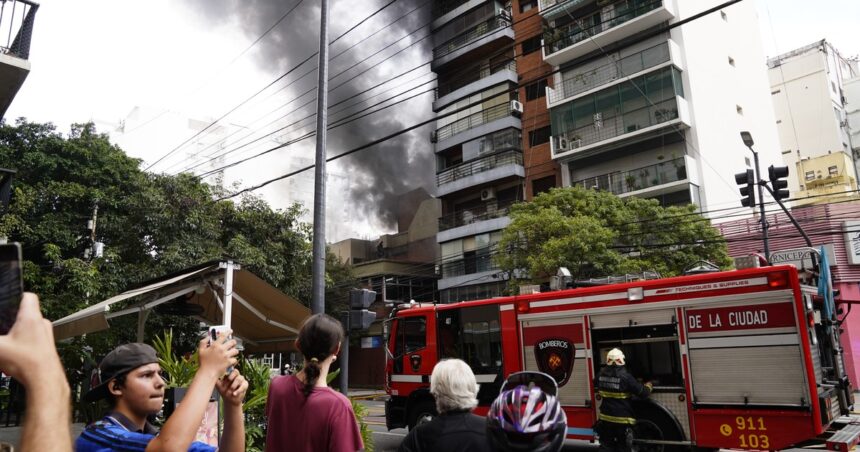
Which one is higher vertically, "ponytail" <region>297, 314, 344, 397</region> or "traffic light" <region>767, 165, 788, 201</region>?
"traffic light" <region>767, 165, 788, 201</region>

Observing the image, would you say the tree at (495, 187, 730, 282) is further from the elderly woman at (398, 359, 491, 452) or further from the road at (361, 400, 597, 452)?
the elderly woman at (398, 359, 491, 452)

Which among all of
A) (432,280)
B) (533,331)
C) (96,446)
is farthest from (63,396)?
(432,280)

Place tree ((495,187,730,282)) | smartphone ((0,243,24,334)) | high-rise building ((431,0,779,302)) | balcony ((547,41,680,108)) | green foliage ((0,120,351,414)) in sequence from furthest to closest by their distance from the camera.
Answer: balcony ((547,41,680,108)), high-rise building ((431,0,779,302)), tree ((495,187,730,282)), green foliage ((0,120,351,414)), smartphone ((0,243,24,334))

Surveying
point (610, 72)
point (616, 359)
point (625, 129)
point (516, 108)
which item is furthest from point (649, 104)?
point (616, 359)

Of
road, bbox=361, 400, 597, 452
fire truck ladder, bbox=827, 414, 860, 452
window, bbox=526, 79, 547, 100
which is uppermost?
window, bbox=526, 79, 547, 100

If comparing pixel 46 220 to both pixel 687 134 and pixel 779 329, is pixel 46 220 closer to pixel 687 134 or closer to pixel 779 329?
pixel 779 329

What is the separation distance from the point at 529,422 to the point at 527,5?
1402 inches

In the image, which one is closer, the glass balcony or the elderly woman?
the elderly woman

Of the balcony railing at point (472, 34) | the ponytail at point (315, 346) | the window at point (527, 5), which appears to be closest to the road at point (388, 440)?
the ponytail at point (315, 346)

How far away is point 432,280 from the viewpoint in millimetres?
40375

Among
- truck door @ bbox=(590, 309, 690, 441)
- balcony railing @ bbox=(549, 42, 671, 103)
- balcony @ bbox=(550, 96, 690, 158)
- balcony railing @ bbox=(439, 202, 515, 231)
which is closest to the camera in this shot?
truck door @ bbox=(590, 309, 690, 441)

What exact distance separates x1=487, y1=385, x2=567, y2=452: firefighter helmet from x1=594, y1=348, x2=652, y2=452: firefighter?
5487 mm

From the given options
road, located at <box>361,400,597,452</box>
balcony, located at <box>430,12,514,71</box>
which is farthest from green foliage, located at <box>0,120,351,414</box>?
balcony, located at <box>430,12,514,71</box>

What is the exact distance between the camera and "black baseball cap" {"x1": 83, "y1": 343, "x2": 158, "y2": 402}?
7.64ft
